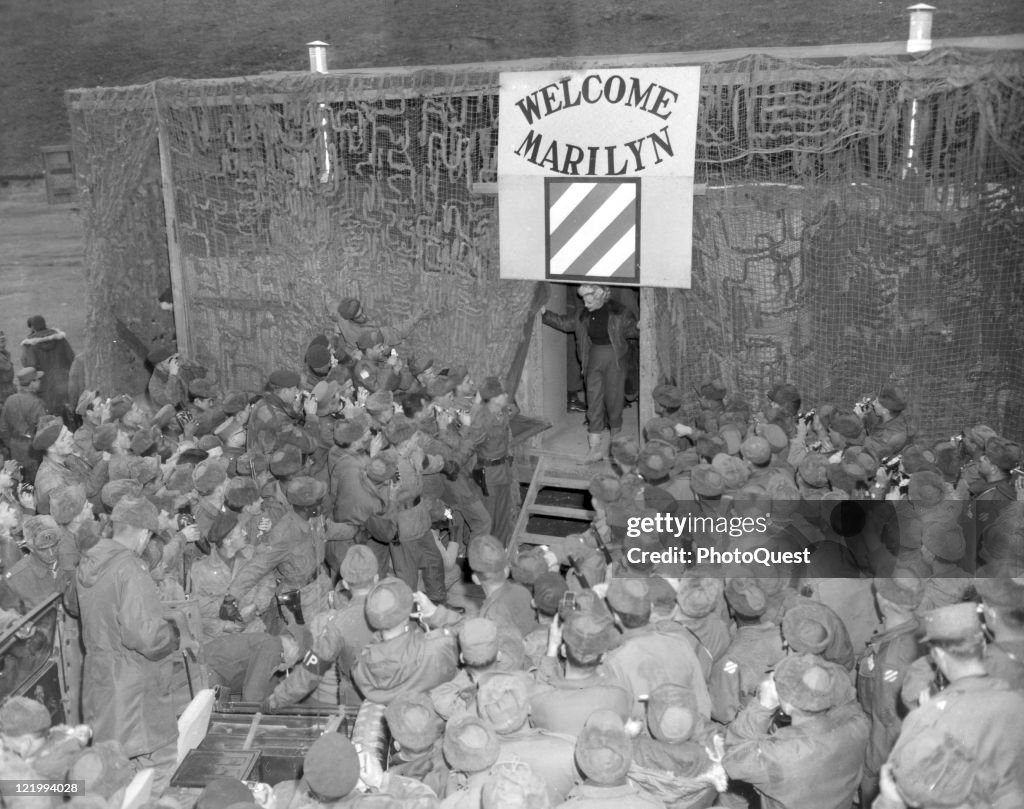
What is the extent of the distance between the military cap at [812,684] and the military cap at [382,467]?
10.3 ft

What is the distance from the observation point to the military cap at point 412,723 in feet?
13.1

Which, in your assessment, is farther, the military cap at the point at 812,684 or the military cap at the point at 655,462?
the military cap at the point at 655,462

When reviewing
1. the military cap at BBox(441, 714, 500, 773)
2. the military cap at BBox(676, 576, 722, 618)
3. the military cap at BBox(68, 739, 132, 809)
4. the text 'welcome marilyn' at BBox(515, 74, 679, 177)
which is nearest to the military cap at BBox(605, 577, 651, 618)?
the military cap at BBox(676, 576, 722, 618)

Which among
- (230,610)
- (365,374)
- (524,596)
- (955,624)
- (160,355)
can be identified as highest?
(955,624)

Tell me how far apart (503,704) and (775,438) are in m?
3.26

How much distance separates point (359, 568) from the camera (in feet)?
16.8

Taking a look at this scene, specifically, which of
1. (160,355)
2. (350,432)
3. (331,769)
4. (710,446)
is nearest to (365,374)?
(350,432)

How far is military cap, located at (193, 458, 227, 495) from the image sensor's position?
20.7 ft

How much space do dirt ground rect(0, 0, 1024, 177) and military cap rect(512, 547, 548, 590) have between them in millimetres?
12018

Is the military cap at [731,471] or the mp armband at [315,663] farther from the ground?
the military cap at [731,471]

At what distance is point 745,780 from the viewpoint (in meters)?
3.96

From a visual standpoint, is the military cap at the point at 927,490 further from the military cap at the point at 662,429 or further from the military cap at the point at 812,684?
the military cap at the point at 812,684

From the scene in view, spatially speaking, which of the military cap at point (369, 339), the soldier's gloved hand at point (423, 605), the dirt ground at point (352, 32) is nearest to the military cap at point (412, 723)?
the soldier's gloved hand at point (423, 605)

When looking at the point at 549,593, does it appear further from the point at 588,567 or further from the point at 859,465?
the point at 859,465
